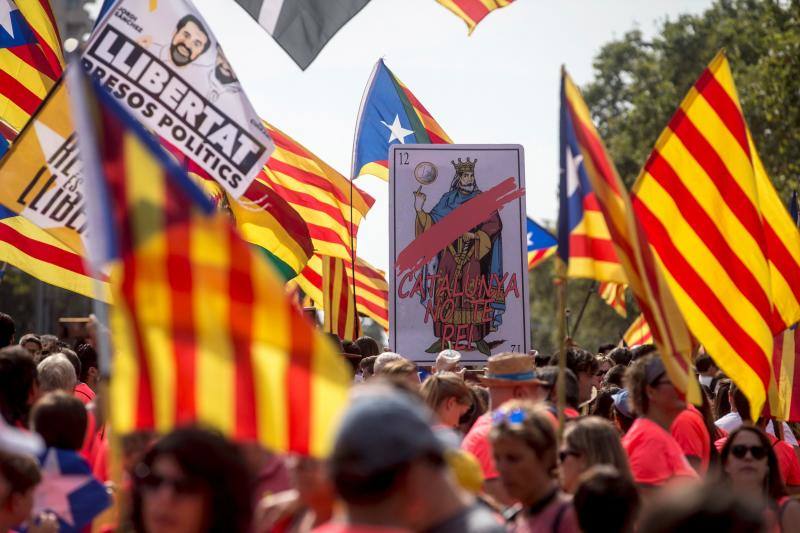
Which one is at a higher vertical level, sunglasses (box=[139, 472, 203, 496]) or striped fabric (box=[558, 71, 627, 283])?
striped fabric (box=[558, 71, 627, 283])

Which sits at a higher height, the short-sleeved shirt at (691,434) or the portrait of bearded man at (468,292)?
the portrait of bearded man at (468,292)

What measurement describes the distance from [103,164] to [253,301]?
0.67 m

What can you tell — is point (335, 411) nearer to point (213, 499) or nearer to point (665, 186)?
point (213, 499)

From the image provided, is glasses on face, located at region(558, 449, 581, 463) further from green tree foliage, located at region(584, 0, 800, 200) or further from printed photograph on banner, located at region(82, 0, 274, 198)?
green tree foliage, located at region(584, 0, 800, 200)

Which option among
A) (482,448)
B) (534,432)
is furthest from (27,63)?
(534,432)

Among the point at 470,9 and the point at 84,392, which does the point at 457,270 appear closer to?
the point at 470,9

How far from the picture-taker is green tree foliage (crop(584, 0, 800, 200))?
3238 cm

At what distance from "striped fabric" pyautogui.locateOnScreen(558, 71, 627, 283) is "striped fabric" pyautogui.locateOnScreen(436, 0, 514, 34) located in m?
4.88

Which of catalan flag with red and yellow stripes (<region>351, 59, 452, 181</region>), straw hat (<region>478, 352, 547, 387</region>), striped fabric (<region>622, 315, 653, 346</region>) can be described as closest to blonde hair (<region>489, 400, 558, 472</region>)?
straw hat (<region>478, 352, 547, 387</region>)

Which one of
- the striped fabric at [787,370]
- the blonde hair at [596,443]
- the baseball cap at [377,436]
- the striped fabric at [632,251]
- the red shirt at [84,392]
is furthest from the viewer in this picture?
the striped fabric at [787,370]

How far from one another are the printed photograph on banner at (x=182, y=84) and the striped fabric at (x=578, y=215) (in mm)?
2047

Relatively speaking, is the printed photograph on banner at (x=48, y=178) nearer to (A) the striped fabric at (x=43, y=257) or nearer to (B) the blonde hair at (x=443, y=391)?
(A) the striped fabric at (x=43, y=257)

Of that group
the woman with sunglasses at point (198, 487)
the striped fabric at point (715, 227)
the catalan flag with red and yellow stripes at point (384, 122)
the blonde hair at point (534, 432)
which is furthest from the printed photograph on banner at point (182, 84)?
the catalan flag with red and yellow stripes at point (384, 122)

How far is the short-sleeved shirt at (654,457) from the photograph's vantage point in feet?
21.5
